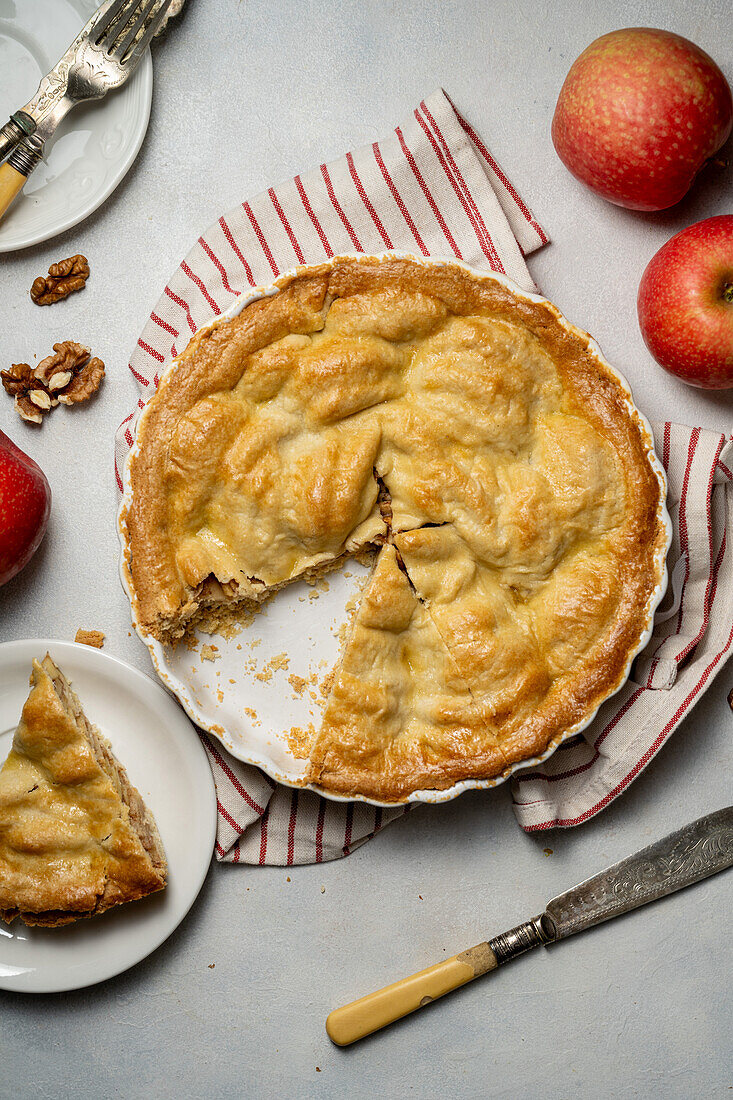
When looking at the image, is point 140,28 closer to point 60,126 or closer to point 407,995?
point 60,126

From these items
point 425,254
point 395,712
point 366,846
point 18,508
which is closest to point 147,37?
point 425,254

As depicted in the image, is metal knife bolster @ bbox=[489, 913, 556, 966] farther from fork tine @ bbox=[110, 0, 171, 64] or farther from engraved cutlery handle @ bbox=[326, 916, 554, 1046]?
fork tine @ bbox=[110, 0, 171, 64]

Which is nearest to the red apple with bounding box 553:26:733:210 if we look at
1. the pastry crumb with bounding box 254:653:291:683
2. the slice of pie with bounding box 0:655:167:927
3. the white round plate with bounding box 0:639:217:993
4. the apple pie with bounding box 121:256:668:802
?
the apple pie with bounding box 121:256:668:802

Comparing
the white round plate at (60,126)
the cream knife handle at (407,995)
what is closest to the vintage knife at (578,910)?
the cream knife handle at (407,995)

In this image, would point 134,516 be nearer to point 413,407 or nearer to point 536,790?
point 413,407

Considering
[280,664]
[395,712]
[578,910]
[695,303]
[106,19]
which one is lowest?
[578,910]

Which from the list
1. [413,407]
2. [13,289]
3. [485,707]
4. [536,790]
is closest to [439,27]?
[413,407]
